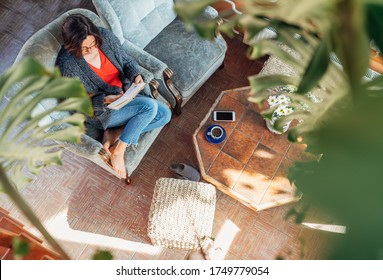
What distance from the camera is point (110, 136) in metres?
2.85

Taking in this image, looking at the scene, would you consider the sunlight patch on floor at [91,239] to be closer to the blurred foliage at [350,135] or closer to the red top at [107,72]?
the red top at [107,72]

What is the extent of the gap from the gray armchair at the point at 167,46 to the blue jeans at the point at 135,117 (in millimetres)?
248

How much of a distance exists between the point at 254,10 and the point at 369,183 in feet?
1.29

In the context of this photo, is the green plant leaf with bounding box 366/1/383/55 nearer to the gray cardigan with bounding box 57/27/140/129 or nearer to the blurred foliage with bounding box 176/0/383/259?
the blurred foliage with bounding box 176/0/383/259

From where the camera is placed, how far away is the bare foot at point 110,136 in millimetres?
2805

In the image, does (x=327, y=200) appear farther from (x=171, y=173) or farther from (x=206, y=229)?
(x=171, y=173)

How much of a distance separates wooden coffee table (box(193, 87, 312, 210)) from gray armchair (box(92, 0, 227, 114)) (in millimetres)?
464

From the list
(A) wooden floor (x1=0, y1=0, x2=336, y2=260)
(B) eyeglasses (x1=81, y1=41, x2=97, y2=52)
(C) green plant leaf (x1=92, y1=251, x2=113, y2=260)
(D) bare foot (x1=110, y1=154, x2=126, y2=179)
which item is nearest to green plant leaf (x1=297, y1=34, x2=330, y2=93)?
(C) green plant leaf (x1=92, y1=251, x2=113, y2=260)

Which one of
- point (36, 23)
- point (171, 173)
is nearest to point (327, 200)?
point (171, 173)

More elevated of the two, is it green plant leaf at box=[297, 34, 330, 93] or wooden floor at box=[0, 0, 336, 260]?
green plant leaf at box=[297, 34, 330, 93]

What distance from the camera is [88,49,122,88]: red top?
272 cm

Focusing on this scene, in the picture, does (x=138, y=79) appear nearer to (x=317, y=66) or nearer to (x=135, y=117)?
(x=135, y=117)

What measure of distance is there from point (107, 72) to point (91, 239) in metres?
1.52

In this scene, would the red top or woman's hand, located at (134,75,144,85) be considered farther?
woman's hand, located at (134,75,144,85)
